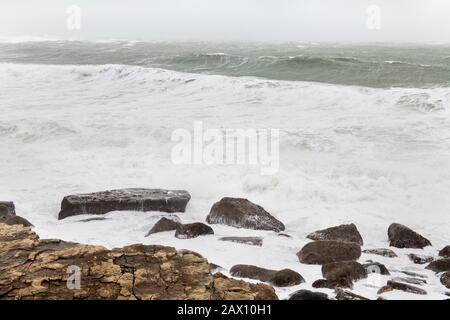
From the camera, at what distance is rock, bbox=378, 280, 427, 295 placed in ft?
15.2

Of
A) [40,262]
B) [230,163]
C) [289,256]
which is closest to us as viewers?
[40,262]

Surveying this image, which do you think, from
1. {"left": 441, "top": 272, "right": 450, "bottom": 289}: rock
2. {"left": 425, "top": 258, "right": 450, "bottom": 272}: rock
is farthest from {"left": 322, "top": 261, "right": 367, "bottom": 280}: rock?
{"left": 425, "top": 258, "right": 450, "bottom": 272}: rock

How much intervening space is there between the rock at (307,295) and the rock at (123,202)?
10.9ft

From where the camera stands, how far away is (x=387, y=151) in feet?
31.6

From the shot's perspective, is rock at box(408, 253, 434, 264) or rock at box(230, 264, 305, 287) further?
rock at box(408, 253, 434, 264)

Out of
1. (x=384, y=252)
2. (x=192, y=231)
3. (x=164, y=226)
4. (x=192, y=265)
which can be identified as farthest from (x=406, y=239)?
(x=192, y=265)

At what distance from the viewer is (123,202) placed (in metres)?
7.13

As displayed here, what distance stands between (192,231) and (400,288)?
2.68 m

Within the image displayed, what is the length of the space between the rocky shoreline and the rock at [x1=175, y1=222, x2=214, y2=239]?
0.04 ft

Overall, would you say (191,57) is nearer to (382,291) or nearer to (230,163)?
(230,163)

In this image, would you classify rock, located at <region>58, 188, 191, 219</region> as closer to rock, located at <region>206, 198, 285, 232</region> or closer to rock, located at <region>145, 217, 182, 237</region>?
rock, located at <region>206, 198, 285, 232</region>
